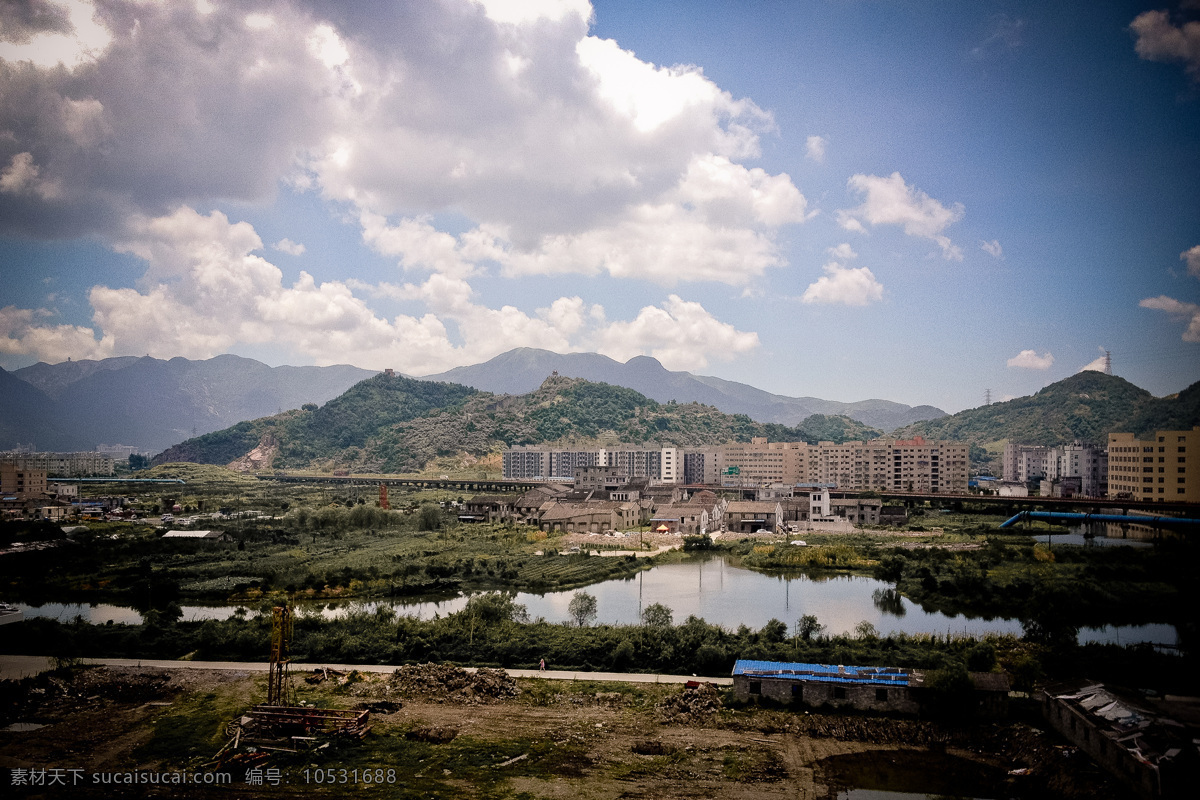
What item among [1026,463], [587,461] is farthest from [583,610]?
[1026,463]

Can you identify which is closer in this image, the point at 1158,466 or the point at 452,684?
the point at 452,684

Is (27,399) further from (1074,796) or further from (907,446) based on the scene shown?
(907,446)

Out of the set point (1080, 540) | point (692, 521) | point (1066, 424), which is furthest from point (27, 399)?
point (1066, 424)

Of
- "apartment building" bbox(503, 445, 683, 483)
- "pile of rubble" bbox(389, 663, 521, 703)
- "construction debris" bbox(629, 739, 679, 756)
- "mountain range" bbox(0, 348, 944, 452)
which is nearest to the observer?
"construction debris" bbox(629, 739, 679, 756)

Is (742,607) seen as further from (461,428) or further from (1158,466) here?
(461,428)

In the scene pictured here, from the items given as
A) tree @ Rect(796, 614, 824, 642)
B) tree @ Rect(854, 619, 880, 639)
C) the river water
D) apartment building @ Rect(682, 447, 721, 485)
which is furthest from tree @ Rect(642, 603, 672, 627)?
apartment building @ Rect(682, 447, 721, 485)

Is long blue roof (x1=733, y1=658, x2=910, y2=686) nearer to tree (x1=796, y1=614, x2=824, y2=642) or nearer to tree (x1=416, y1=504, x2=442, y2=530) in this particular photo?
tree (x1=796, y1=614, x2=824, y2=642)
